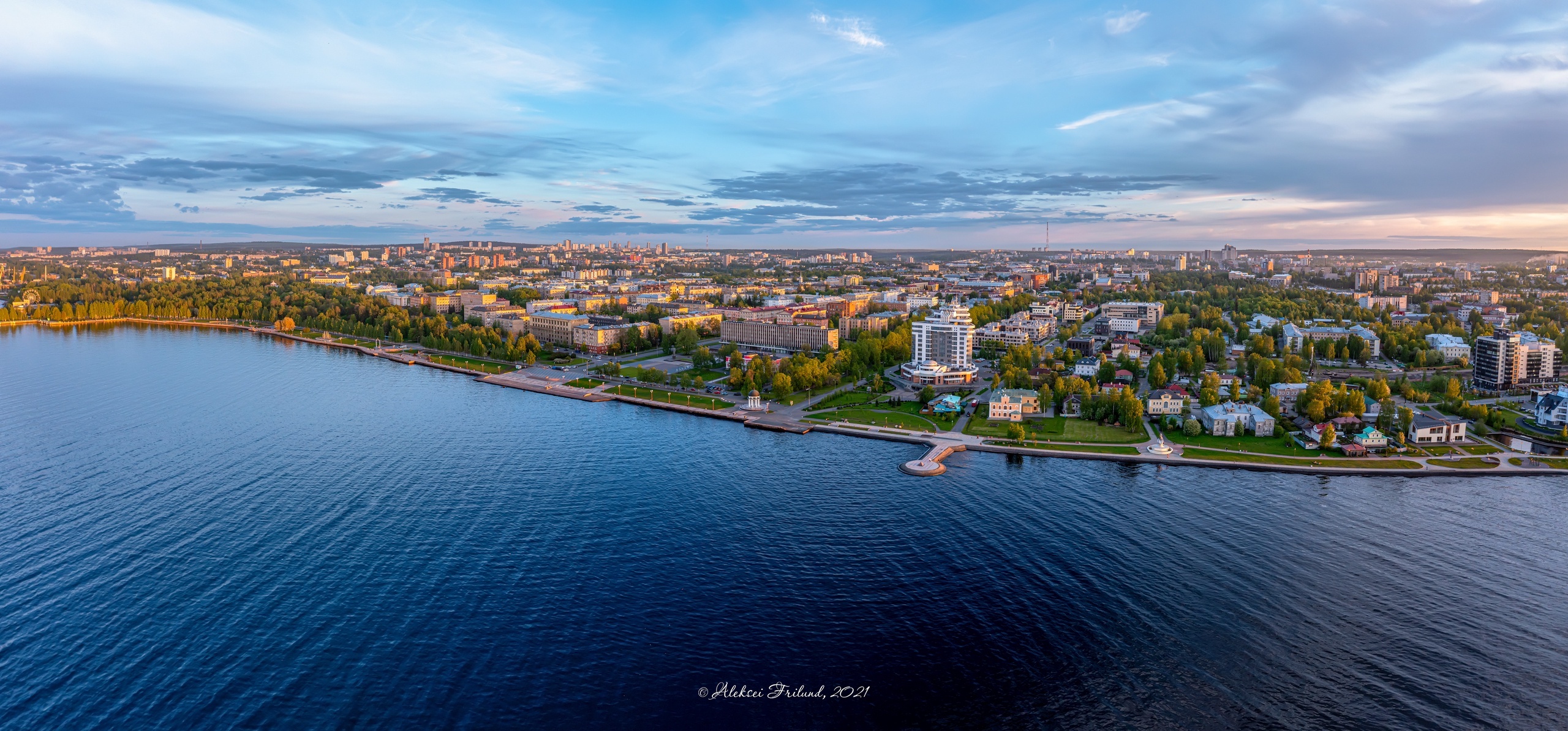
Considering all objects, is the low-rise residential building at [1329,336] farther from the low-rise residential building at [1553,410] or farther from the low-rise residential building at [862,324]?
the low-rise residential building at [862,324]

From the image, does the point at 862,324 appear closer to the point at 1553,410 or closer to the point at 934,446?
the point at 934,446

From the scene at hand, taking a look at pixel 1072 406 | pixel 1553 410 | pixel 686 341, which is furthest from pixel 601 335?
pixel 1553 410


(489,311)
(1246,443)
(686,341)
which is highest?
(489,311)

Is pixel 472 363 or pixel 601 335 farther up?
pixel 601 335

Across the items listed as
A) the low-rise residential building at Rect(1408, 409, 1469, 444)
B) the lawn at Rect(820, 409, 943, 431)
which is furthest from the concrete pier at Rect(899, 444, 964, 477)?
the low-rise residential building at Rect(1408, 409, 1469, 444)

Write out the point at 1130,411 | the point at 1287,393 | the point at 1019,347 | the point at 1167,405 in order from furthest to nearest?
the point at 1019,347, the point at 1287,393, the point at 1167,405, the point at 1130,411

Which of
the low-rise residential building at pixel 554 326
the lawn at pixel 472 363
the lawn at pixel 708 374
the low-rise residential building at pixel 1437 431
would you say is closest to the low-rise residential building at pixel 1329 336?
the low-rise residential building at pixel 1437 431

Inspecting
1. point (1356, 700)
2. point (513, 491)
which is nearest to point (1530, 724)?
point (1356, 700)
